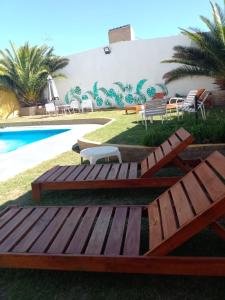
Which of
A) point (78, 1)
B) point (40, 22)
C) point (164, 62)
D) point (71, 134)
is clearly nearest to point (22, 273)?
point (71, 134)

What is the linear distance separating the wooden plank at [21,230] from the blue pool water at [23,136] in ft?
33.1

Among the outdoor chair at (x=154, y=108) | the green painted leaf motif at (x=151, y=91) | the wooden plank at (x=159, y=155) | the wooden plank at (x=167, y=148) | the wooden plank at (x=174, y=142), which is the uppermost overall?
the green painted leaf motif at (x=151, y=91)

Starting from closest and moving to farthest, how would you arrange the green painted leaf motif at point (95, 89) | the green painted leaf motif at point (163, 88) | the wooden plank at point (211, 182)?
1. the wooden plank at point (211, 182)
2. the green painted leaf motif at point (163, 88)
3. the green painted leaf motif at point (95, 89)

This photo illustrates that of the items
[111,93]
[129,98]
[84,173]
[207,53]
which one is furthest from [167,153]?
[111,93]

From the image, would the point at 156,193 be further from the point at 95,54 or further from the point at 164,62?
the point at 95,54

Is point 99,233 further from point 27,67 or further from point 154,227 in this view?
point 27,67

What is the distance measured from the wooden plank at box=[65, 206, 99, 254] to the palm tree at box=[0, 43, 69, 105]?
1740cm

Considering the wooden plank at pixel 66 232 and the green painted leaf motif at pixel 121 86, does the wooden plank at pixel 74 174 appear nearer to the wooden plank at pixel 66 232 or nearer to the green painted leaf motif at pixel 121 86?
the wooden plank at pixel 66 232

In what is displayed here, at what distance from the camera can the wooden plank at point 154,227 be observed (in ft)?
8.30

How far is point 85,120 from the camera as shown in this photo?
1458 cm

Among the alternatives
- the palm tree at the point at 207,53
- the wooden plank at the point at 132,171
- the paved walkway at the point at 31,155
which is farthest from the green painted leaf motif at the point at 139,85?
the wooden plank at the point at 132,171

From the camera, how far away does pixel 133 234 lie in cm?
280

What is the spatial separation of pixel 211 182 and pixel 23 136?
40.8ft

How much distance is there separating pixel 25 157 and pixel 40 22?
4005cm
